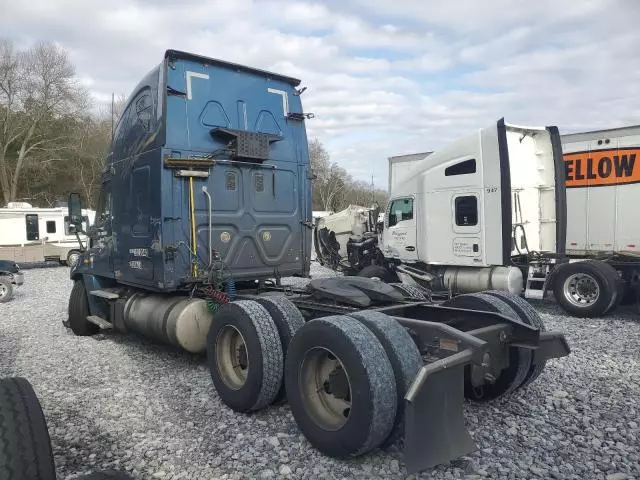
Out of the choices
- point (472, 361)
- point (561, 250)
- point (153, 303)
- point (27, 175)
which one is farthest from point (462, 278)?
point (27, 175)

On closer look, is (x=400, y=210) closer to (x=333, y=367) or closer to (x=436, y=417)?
(x=333, y=367)

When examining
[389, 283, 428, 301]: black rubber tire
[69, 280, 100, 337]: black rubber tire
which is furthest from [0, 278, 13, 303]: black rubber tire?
[389, 283, 428, 301]: black rubber tire

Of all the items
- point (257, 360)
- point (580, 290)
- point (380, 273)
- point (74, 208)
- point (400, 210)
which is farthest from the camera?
point (380, 273)

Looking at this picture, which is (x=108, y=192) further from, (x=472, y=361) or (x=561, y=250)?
(x=561, y=250)

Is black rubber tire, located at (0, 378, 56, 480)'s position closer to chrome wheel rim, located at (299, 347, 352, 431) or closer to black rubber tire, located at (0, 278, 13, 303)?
chrome wheel rim, located at (299, 347, 352, 431)

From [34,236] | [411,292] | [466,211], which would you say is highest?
[466,211]

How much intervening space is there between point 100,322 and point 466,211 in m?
6.82

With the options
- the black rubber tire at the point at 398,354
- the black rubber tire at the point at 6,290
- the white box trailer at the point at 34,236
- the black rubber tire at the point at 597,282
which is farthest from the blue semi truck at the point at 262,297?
the white box trailer at the point at 34,236

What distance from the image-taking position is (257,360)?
14.7 feet

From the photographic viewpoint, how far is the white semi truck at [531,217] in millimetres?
9766

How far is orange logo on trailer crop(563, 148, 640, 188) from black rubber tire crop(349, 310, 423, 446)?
825cm

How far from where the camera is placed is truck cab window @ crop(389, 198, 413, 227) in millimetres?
11688

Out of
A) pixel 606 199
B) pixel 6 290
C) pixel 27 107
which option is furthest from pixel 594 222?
pixel 27 107

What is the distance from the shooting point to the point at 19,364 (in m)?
6.66
